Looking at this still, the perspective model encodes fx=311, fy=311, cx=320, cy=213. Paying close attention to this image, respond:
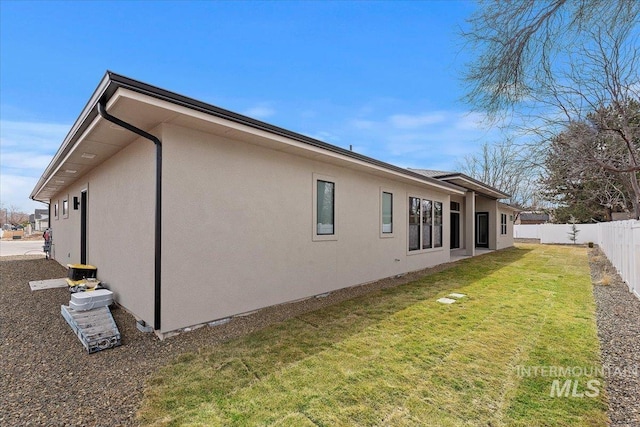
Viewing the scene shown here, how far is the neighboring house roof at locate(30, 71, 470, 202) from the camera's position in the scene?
3.30m

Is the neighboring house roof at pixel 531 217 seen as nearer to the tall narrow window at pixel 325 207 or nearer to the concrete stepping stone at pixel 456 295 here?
the concrete stepping stone at pixel 456 295

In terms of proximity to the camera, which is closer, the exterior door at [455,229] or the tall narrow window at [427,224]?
the tall narrow window at [427,224]

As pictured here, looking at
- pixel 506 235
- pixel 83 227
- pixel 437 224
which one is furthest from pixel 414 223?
pixel 506 235

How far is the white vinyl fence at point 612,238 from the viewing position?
6453mm

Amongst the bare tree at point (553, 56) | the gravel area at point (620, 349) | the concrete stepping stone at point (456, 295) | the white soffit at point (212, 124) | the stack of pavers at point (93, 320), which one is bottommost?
the concrete stepping stone at point (456, 295)

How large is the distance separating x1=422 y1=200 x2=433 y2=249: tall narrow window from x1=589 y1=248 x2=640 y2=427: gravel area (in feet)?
14.6

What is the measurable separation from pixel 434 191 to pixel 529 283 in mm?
4284

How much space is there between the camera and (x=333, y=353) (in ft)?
12.0

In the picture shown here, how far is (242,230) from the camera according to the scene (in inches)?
195

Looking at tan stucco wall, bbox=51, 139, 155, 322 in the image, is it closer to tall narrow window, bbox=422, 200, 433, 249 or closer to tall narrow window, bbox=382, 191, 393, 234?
tall narrow window, bbox=382, 191, 393, 234

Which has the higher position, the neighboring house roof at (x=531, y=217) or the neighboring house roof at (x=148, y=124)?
the neighboring house roof at (x=148, y=124)

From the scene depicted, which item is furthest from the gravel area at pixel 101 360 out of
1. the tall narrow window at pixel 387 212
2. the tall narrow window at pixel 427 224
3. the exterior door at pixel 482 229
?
the exterior door at pixel 482 229

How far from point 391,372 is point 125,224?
477 cm

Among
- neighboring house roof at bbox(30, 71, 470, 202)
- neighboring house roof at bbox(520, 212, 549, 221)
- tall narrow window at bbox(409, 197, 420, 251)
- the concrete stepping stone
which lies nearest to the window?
tall narrow window at bbox(409, 197, 420, 251)
